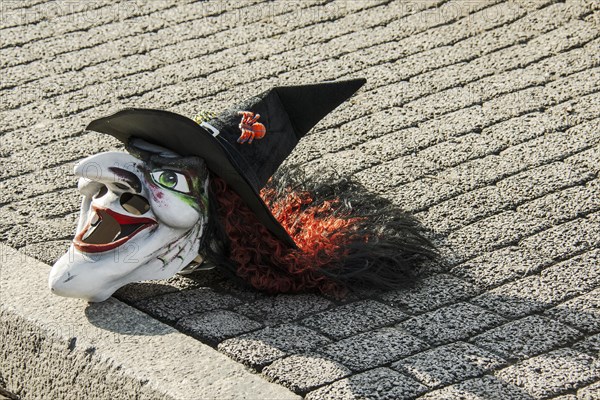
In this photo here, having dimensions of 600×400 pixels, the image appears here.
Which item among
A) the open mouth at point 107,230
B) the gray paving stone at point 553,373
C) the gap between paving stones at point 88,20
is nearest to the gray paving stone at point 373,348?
the gray paving stone at point 553,373

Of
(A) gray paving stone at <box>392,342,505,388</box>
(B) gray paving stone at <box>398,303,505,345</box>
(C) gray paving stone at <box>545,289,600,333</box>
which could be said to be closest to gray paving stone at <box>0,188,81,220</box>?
(B) gray paving stone at <box>398,303,505,345</box>

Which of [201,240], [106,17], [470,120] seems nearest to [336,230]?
[201,240]

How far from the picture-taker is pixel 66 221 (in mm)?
4453

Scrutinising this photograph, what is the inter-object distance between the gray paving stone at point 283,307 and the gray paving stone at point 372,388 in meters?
0.49

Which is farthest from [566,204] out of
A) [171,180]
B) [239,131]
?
[171,180]

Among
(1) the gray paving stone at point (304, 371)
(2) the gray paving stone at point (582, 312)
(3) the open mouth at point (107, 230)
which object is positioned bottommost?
(1) the gray paving stone at point (304, 371)

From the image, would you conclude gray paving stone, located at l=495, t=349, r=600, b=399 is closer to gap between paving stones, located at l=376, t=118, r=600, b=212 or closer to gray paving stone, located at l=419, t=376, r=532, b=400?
gray paving stone, located at l=419, t=376, r=532, b=400

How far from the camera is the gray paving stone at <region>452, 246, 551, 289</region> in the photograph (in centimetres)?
388

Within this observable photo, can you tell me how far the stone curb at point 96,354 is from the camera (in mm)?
3201

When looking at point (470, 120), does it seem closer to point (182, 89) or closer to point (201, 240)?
point (182, 89)

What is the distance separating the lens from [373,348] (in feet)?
11.2

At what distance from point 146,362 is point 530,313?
4.35 feet

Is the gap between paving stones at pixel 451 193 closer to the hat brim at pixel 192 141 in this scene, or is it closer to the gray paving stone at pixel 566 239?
the gray paving stone at pixel 566 239

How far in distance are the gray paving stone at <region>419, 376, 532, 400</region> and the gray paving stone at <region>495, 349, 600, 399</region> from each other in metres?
0.03
